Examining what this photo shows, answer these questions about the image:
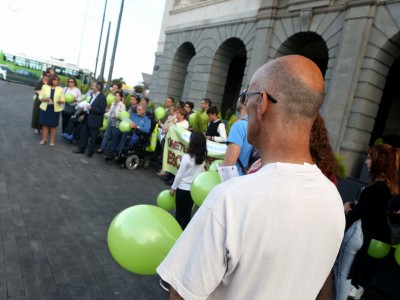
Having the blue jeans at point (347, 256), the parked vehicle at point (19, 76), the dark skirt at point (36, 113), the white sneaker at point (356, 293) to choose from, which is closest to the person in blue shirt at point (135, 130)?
the dark skirt at point (36, 113)

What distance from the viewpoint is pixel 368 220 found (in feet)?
10.9

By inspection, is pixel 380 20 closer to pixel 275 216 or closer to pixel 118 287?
pixel 118 287

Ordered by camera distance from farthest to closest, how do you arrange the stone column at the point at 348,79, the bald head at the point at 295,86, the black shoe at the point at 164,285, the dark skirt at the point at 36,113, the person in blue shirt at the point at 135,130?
1. the dark skirt at the point at 36,113
2. the stone column at the point at 348,79
3. the person in blue shirt at the point at 135,130
4. the black shoe at the point at 164,285
5. the bald head at the point at 295,86

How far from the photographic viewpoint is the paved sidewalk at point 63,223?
11.1 ft

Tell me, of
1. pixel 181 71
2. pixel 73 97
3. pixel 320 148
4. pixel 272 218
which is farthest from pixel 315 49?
pixel 272 218

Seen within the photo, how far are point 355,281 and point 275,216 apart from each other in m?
3.04

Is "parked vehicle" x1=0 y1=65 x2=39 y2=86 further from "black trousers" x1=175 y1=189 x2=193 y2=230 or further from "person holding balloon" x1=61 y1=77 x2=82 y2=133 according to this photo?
"black trousers" x1=175 y1=189 x2=193 y2=230

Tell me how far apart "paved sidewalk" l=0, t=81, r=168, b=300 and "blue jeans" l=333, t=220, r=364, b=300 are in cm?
178

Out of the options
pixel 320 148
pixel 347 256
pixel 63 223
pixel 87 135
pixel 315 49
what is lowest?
pixel 63 223

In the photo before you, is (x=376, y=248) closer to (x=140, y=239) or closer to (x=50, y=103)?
(x=140, y=239)

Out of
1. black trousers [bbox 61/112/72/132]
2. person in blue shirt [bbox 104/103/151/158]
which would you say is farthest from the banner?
black trousers [bbox 61/112/72/132]

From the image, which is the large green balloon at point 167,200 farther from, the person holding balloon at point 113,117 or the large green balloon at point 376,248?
the person holding balloon at point 113,117

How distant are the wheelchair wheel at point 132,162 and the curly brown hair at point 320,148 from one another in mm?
6887

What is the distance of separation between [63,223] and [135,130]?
4289 millimetres
